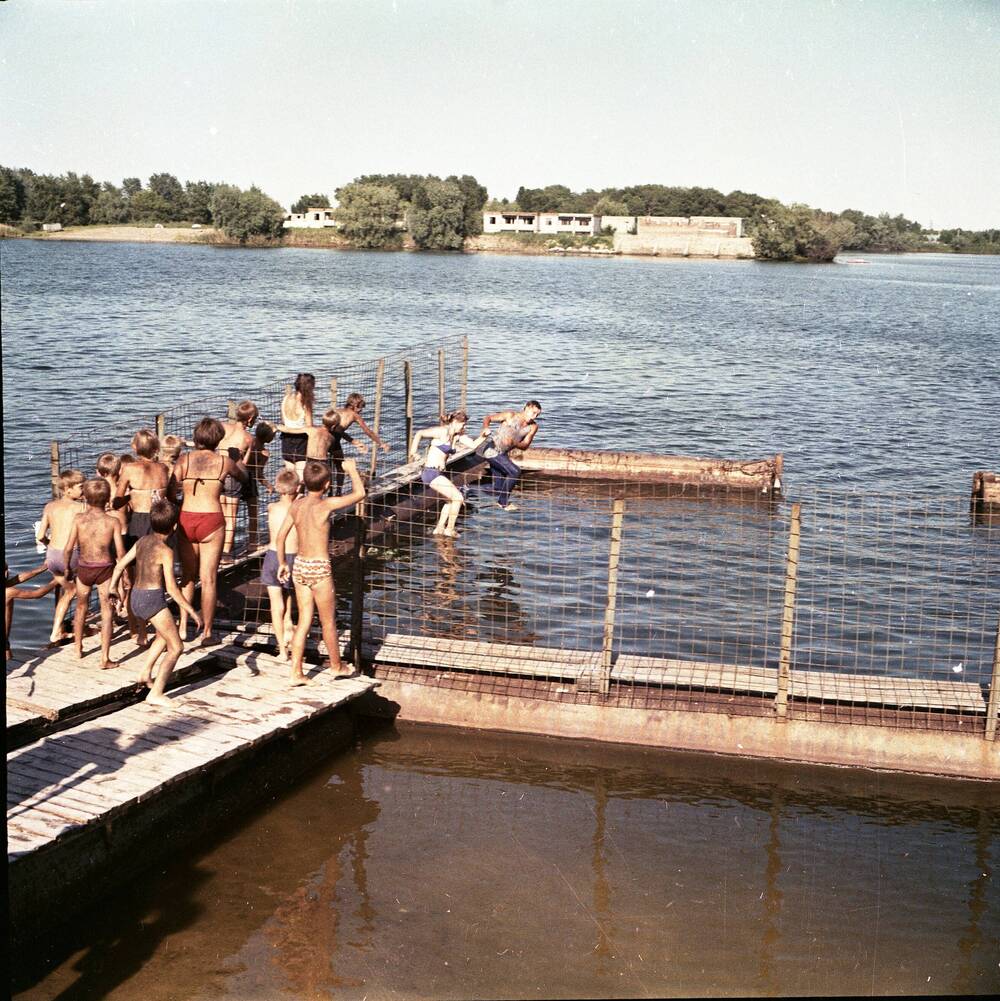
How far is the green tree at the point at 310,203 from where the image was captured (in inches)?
7726

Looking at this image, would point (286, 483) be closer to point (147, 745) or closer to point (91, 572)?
point (91, 572)

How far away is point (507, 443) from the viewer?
18.2m

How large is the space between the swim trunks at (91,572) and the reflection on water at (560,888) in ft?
8.57

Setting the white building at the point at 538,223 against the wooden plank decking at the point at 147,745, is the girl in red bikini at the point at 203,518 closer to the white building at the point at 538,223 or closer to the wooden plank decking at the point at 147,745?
the wooden plank decking at the point at 147,745

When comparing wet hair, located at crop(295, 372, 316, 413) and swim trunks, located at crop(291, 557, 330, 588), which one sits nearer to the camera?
A: swim trunks, located at crop(291, 557, 330, 588)

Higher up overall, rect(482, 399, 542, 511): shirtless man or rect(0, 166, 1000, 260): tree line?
rect(0, 166, 1000, 260): tree line

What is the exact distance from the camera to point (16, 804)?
815 cm

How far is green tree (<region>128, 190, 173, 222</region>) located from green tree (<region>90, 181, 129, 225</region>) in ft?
4.85

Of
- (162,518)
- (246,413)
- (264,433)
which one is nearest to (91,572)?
(162,518)

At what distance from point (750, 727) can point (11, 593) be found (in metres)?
7.36

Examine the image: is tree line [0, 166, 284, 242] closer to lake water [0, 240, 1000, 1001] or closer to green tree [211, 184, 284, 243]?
green tree [211, 184, 284, 243]

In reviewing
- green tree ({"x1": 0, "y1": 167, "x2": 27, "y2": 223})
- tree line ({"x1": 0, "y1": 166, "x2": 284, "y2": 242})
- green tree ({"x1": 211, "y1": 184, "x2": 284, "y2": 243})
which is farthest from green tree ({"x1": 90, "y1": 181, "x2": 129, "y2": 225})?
green tree ({"x1": 0, "y1": 167, "x2": 27, "y2": 223})

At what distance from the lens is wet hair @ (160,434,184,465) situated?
12.2 meters

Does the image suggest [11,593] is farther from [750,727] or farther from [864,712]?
[864,712]
